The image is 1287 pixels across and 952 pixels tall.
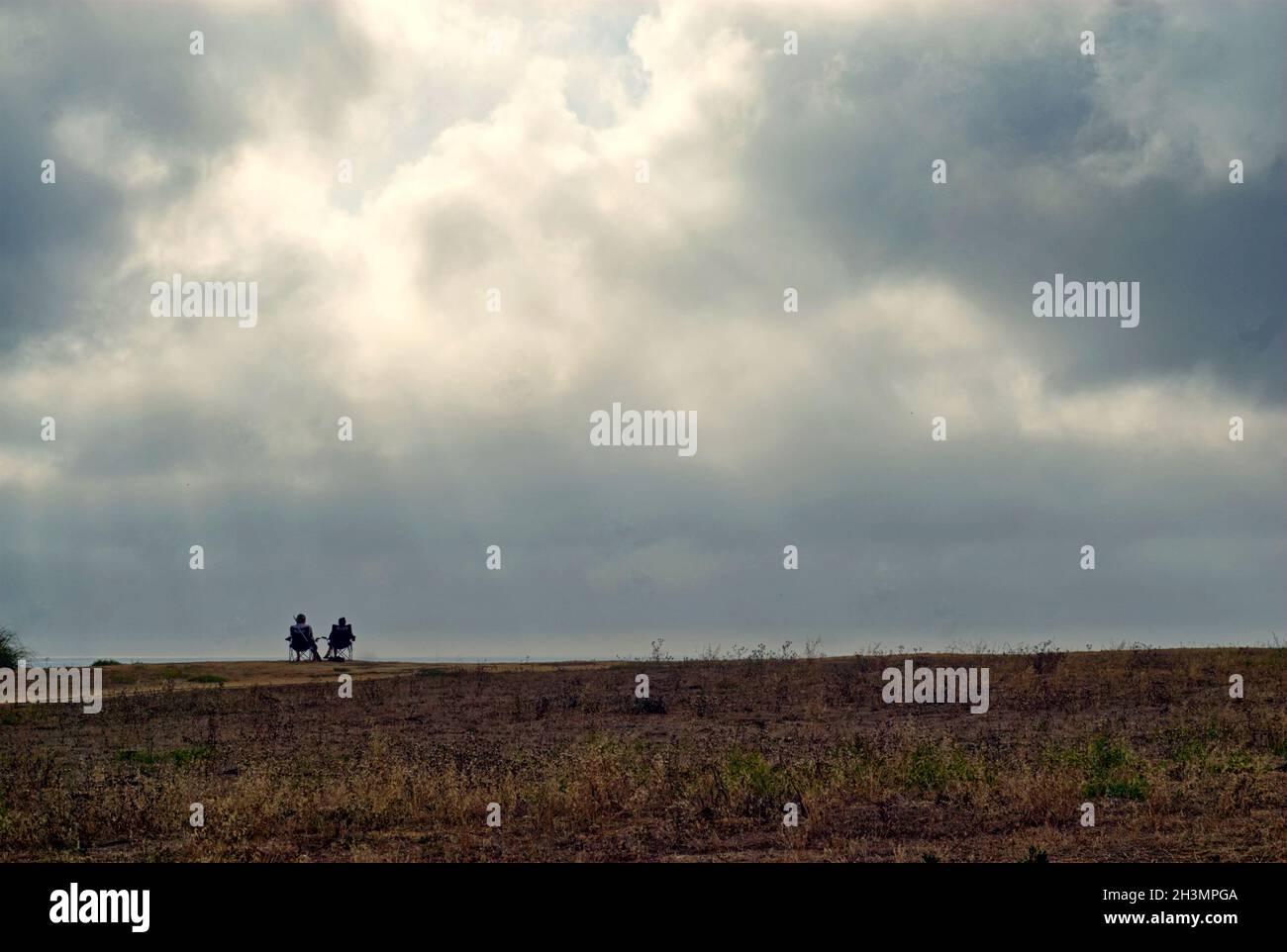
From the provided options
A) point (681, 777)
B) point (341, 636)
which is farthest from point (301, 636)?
point (681, 777)

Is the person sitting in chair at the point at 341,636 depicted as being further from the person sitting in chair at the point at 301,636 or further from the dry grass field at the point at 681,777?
the dry grass field at the point at 681,777

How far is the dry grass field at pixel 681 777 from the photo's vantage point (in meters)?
13.6

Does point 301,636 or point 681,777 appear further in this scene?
point 301,636

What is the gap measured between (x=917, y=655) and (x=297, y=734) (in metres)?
19.8

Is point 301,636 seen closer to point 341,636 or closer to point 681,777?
point 341,636

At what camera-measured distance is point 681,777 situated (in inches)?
664

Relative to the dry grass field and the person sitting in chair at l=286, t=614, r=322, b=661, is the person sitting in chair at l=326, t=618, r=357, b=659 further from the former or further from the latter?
the dry grass field

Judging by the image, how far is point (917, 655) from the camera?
117 feet

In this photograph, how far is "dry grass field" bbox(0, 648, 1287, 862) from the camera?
536 inches
